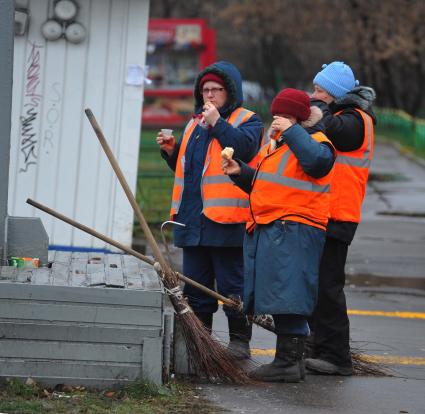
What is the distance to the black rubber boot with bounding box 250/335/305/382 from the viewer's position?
6094 millimetres

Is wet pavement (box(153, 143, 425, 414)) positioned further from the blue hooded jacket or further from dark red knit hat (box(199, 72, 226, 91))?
dark red knit hat (box(199, 72, 226, 91))

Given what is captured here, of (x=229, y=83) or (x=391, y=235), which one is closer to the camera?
(x=229, y=83)

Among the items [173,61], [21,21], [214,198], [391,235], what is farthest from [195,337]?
[173,61]

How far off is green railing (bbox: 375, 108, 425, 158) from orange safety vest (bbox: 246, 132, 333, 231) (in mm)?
21681

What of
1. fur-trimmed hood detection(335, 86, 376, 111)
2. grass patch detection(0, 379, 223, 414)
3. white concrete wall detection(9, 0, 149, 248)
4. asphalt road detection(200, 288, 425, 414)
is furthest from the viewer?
white concrete wall detection(9, 0, 149, 248)

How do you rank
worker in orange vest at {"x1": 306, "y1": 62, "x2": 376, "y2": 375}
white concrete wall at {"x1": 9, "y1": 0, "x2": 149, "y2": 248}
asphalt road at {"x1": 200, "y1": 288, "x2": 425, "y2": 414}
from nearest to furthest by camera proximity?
asphalt road at {"x1": 200, "y1": 288, "x2": 425, "y2": 414}
worker in orange vest at {"x1": 306, "y1": 62, "x2": 376, "y2": 375}
white concrete wall at {"x1": 9, "y1": 0, "x2": 149, "y2": 248}

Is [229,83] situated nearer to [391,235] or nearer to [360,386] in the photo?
[360,386]

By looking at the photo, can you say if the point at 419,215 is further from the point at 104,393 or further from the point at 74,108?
the point at 104,393

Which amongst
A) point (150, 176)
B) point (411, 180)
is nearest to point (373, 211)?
point (150, 176)

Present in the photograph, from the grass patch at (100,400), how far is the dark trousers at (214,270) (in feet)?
3.37

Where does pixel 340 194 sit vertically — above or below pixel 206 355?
above

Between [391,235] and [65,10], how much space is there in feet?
17.8

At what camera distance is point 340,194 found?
633 centimetres

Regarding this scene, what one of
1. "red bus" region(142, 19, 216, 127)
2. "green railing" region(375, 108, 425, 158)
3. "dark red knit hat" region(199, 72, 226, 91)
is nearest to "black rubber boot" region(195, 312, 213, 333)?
"dark red knit hat" region(199, 72, 226, 91)
